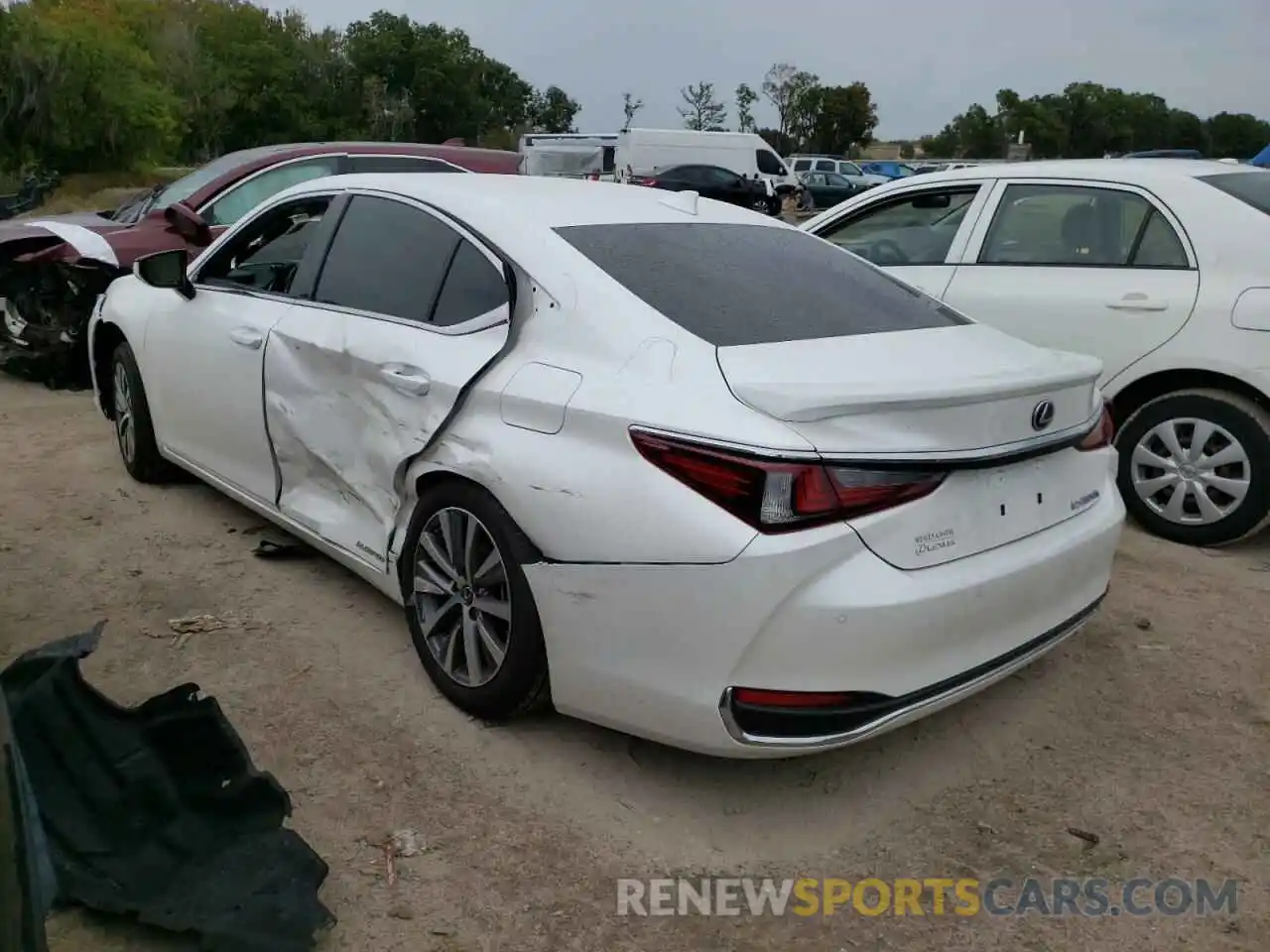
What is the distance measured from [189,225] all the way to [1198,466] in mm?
5871

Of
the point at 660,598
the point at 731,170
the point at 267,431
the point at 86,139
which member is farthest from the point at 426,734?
the point at 86,139

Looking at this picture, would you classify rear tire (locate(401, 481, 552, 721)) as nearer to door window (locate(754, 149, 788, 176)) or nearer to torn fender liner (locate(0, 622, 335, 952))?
torn fender liner (locate(0, 622, 335, 952))

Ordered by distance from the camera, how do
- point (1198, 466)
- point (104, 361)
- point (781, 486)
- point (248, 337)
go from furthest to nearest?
1. point (104, 361)
2. point (1198, 466)
3. point (248, 337)
4. point (781, 486)

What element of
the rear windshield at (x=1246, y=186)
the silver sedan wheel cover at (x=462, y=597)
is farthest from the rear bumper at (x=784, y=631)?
the rear windshield at (x=1246, y=186)

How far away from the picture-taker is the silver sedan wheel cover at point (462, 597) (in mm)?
3033

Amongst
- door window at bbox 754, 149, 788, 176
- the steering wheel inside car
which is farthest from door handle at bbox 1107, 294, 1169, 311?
door window at bbox 754, 149, 788, 176

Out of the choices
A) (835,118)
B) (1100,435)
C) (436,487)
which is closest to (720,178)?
(1100,435)

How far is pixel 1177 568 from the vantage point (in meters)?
4.62

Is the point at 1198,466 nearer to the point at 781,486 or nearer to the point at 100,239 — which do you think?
the point at 781,486

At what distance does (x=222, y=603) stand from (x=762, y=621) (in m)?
2.41

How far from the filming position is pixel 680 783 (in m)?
3.01

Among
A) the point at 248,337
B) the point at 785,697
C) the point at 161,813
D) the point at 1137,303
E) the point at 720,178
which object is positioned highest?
the point at 720,178

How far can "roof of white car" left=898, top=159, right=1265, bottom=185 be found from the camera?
5156 millimetres

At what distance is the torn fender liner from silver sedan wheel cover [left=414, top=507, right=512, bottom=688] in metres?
0.73
